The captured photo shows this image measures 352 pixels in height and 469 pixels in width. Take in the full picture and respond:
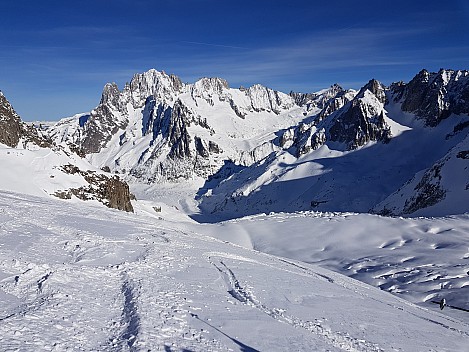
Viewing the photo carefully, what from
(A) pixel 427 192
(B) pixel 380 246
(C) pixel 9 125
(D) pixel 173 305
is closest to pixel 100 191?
(C) pixel 9 125

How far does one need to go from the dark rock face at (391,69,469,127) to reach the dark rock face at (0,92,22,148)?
159690 mm

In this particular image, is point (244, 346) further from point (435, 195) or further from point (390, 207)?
point (390, 207)

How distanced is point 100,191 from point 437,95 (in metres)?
150

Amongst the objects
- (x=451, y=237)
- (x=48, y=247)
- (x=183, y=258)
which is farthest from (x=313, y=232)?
(x=48, y=247)

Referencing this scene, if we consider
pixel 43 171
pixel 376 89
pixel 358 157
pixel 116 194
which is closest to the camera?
pixel 43 171

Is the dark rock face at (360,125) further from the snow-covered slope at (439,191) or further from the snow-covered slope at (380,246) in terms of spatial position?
the snow-covered slope at (380,246)

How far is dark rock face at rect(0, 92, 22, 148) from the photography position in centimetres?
7719

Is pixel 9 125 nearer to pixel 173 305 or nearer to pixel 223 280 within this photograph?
pixel 223 280

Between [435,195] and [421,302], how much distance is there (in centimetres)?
6703

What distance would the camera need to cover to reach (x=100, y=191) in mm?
79750

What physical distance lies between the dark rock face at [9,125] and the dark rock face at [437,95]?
15969 cm

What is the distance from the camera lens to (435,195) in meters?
83.8

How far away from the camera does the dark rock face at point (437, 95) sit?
15900cm

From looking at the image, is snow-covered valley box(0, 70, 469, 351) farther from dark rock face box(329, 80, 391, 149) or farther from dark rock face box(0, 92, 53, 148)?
dark rock face box(329, 80, 391, 149)
